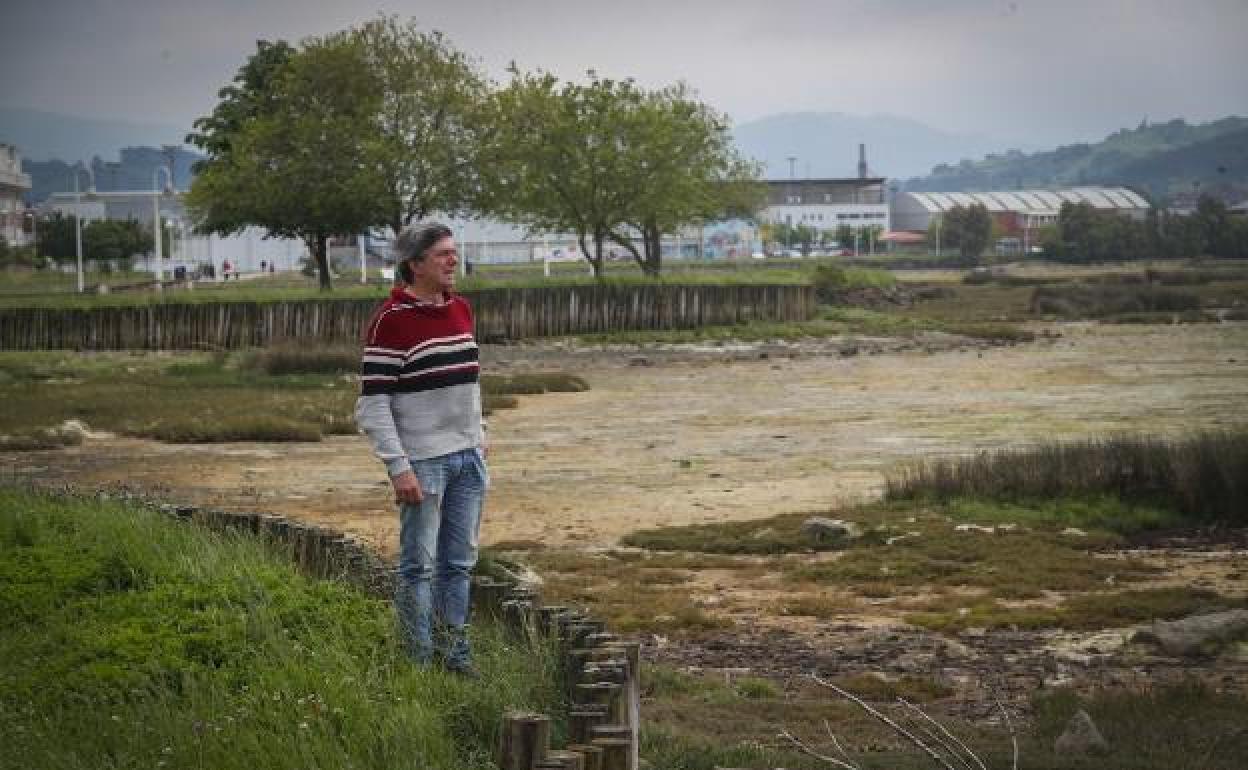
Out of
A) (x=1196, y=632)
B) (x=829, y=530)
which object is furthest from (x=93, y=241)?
(x=1196, y=632)

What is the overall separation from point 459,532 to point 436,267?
1.31 metres

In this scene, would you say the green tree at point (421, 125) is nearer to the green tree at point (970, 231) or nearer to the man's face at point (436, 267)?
the man's face at point (436, 267)

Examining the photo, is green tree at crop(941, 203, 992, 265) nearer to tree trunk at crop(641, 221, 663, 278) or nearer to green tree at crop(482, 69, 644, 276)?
tree trunk at crop(641, 221, 663, 278)

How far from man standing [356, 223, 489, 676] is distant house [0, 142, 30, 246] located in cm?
12190

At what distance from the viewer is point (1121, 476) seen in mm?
20297

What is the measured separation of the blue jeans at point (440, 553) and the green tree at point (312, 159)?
47.8 metres

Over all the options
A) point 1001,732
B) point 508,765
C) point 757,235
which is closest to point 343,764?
point 508,765

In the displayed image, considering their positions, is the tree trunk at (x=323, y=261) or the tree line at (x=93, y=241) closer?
the tree trunk at (x=323, y=261)

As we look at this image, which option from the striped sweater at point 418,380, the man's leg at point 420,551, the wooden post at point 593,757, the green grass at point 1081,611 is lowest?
the green grass at point 1081,611

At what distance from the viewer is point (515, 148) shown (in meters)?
62.1

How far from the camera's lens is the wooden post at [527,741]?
7180mm

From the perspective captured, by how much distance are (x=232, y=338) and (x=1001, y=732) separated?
44136 millimetres

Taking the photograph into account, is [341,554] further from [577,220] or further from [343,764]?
[577,220]

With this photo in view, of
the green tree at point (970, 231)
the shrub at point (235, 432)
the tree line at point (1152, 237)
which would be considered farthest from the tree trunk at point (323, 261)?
the green tree at point (970, 231)
